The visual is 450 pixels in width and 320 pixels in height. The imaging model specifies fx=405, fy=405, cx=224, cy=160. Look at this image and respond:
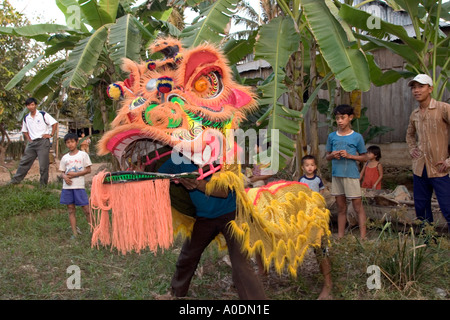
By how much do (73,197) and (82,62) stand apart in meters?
1.67

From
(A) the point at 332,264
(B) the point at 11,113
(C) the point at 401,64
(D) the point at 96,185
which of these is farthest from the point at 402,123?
(B) the point at 11,113

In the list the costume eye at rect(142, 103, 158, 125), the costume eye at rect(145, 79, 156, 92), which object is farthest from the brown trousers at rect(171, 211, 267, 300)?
the costume eye at rect(145, 79, 156, 92)

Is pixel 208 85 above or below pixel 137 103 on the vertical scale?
above

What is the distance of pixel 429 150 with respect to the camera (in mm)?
3814

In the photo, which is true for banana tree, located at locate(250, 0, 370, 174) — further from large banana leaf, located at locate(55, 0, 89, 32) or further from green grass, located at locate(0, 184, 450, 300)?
large banana leaf, located at locate(55, 0, 89, 32)

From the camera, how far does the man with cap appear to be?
3.73 meters

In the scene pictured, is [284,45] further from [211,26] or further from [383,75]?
[383,75]

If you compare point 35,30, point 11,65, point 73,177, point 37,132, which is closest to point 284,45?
Answer: point 73,177

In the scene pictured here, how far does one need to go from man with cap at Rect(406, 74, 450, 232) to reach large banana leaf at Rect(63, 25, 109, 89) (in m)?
3.71

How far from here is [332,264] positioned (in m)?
3.41

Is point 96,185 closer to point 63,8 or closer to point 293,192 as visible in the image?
point 293,192

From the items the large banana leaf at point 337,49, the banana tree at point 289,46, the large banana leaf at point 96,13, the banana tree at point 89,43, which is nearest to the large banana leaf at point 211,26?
the banana tree at point 289,46

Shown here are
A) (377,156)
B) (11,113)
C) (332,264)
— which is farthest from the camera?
(11,113)
